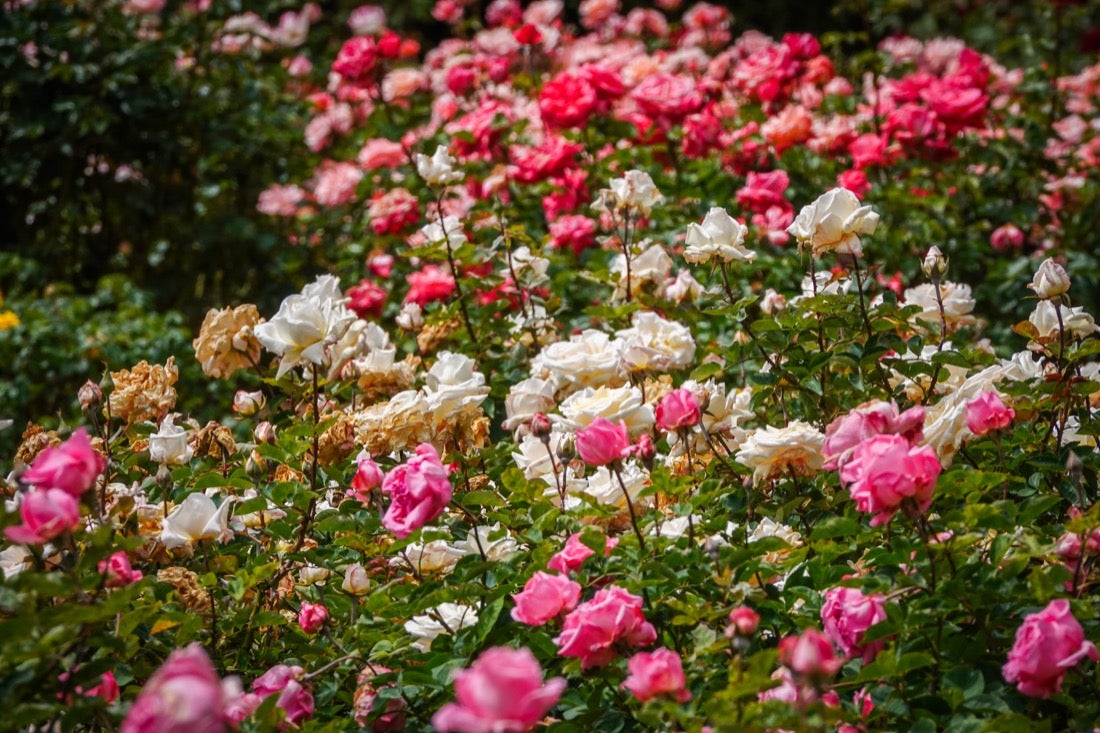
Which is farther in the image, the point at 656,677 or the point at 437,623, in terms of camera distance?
the point at 437,623

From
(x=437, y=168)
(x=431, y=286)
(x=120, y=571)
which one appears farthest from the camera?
(x=431, y=286)

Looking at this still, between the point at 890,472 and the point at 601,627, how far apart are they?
336 mm

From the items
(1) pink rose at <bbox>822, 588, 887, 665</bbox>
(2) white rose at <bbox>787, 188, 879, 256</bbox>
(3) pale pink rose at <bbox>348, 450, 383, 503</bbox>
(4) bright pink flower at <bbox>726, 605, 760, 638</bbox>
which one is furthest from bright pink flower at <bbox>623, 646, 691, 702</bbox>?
(2) white rose at <bbox>787, 188, 879, 256</bbox>

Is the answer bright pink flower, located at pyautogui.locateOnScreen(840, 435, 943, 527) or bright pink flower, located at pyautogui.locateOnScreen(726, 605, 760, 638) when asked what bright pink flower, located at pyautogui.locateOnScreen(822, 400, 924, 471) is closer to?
bright pink flower, located at pyautogui.locateOnScreen(840, 435, 943, 527)

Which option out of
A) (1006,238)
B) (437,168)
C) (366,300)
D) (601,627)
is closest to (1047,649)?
(601,627)

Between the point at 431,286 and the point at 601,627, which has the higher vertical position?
the point at 601,627

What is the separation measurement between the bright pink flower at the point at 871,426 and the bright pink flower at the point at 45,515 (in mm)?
786

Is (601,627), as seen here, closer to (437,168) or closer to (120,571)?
(120,571)

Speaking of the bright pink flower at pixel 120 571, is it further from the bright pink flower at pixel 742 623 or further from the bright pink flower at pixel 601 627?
the bright pink flower at pixel 742 623

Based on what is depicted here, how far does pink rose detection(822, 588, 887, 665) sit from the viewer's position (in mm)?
1222

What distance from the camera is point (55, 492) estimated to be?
3.50ft

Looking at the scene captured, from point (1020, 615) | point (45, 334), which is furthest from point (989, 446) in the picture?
point (45, 334)

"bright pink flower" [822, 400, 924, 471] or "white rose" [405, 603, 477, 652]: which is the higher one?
"bright pink flower" [822, 400, 924, 471]

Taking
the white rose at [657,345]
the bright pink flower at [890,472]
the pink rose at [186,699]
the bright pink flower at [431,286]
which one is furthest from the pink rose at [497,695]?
the bright pink flower at [431,286]
